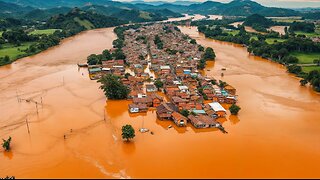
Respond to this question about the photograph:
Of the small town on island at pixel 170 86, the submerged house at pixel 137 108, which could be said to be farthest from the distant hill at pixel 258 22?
the submerged house at pixel 137 108

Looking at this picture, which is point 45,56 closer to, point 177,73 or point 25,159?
point 177,73

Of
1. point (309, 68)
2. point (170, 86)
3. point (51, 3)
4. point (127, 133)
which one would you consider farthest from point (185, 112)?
point (51, 3)

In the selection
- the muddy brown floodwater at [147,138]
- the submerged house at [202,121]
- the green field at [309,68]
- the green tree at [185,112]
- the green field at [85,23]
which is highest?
the green field at [85,23]

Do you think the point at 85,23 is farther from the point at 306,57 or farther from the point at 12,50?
the point at 306,57

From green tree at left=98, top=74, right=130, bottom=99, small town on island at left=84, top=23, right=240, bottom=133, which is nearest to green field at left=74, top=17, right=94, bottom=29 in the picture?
small town on island at left=84, top=23, right=240, bottom=133

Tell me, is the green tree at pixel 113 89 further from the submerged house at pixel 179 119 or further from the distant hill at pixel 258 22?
the distant hill at pixel 258 22

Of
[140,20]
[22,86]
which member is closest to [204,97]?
[22,86]
